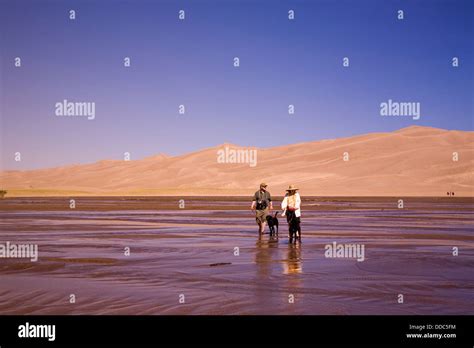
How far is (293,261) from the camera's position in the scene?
15195 mm

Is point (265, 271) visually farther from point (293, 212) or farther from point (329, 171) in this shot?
point (329, 171)

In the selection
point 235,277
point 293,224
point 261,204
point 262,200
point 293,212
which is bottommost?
point 235,277

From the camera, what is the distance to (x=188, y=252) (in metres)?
17.4

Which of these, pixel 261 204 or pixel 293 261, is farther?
pixel 261 204

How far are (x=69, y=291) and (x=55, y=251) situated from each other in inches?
267

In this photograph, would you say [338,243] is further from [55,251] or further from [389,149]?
[389,149]

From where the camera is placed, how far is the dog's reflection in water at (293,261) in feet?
44.8

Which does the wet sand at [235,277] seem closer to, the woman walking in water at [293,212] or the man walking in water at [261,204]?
the woman walking in water at [293,212]

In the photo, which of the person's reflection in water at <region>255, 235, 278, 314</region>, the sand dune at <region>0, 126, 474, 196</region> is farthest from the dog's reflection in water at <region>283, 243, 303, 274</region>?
the sand dune at <region>0, 126, 474, 196</region>

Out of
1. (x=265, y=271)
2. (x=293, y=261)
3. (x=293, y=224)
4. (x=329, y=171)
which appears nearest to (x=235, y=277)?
(x=265, y=271)

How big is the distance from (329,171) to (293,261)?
10938cm

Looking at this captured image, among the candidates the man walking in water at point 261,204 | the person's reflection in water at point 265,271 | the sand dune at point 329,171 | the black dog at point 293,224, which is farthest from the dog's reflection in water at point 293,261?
→ the sand dune at point 329,171
